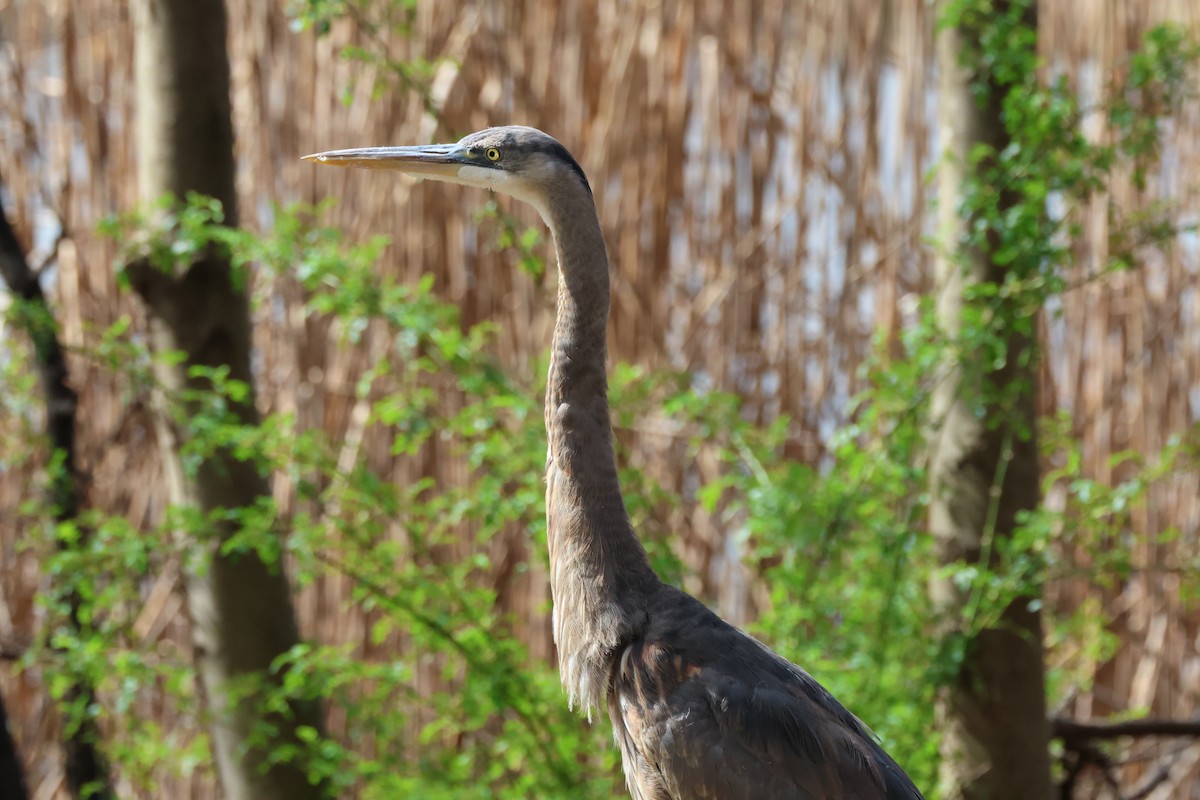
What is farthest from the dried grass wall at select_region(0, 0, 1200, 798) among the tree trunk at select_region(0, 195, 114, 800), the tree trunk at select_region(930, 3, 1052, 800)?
the tree trunk at select_region(930, 3, 1052, 800)

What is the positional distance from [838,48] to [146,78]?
200 centimetres

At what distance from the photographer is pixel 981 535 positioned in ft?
8.60

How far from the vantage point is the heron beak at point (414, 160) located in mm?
1646

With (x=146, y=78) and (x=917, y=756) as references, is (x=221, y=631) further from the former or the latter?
(x=917, y=756)

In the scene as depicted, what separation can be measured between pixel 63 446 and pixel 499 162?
1591mm

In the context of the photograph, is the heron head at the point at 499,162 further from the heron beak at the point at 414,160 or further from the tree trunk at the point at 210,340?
the tree trunk at the point at 210,340

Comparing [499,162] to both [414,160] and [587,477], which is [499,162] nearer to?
[414,160]

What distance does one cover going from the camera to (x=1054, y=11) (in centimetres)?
391

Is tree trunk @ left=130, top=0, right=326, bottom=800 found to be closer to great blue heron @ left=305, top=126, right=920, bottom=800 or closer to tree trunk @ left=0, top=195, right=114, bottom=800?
tree trunk @ left=0, top=195, right=114, bottom=800

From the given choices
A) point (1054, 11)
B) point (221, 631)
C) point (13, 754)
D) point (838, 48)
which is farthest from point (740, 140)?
point (13, 754)

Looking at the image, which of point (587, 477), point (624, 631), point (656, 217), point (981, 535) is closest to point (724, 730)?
point (624, 631)

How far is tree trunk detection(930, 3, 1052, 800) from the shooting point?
8.52ft

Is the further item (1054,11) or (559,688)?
(1054,11)

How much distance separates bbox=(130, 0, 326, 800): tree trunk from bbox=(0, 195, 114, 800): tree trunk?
0.80 feet
